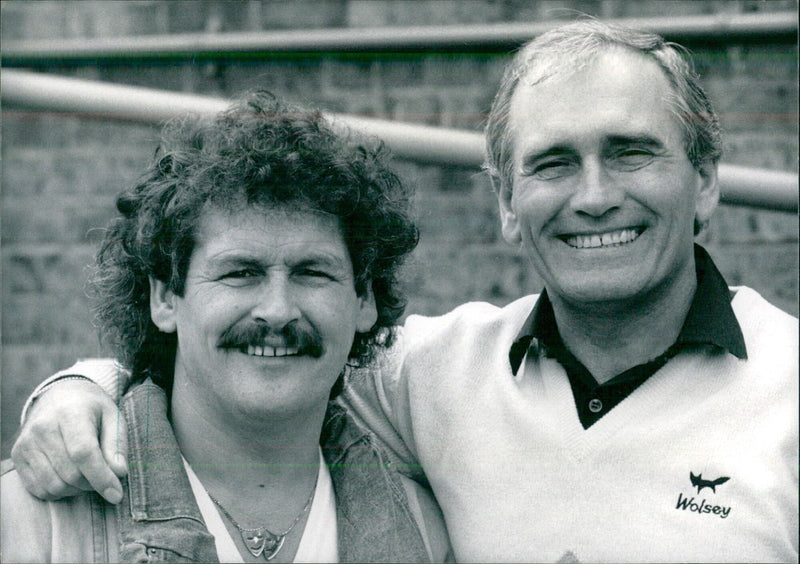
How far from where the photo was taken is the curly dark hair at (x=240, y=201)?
1.98 metres

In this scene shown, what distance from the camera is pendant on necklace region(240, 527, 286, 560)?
194 centimetres

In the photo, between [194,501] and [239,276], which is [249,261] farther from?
[194,501]

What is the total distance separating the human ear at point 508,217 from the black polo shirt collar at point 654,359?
0.17 metres

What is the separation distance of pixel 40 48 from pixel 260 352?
2140 millimetres

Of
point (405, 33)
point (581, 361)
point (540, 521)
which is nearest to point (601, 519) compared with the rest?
point (540, 521)

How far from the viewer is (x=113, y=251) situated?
7.23 feet

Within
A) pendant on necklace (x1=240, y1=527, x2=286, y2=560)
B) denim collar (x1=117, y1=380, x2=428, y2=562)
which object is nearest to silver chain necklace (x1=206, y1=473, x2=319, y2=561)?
pendant on necklace (x1=240, y1=527, x2=286, y2=560)

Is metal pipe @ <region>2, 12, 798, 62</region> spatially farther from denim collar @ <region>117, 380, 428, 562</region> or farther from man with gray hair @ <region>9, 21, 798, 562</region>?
denim collar @ <region>117, 380, 428, 562</region>

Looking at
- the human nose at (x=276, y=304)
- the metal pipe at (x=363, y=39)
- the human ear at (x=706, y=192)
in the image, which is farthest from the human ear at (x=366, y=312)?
the metal pipe at (x=363, y=39)

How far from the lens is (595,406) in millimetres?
2010

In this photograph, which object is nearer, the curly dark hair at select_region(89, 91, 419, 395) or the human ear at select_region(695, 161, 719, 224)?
the curly dark hair at select_region(89, 91, 419, 395)

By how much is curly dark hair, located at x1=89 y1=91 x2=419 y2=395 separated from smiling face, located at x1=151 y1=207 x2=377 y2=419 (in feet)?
0.15

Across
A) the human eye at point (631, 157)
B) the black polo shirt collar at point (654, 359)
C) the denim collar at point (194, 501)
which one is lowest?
the denim collar at point (194, 501)

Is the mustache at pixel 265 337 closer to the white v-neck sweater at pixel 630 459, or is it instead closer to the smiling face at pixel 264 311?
the smiling face at pixel 264 311
